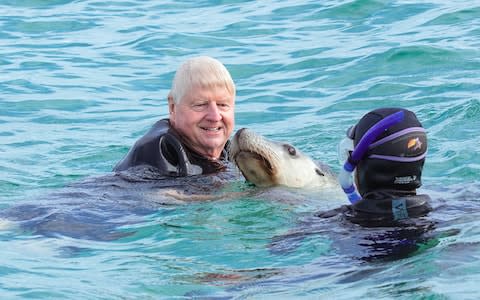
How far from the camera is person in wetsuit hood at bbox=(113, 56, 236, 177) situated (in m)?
8.73

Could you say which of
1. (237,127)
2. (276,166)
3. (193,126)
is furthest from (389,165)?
(237,127)

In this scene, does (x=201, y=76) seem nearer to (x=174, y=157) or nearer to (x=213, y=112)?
(x=213, y=112)

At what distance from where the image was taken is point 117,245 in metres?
7.23

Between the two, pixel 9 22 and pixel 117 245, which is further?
pixel 9 22

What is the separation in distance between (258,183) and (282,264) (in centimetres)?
225

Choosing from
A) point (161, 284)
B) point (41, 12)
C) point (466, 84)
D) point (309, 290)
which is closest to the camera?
point (309, 290)

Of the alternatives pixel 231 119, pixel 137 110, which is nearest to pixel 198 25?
pixel 137 110

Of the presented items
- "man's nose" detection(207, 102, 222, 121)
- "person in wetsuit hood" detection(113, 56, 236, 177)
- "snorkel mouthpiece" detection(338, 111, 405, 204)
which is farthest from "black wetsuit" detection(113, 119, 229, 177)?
"snorkel mouthpiece" detection(338, 111, 405, 204)

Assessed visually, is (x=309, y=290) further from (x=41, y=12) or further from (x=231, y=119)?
(x=41, y=12)

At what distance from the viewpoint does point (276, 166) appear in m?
8.62

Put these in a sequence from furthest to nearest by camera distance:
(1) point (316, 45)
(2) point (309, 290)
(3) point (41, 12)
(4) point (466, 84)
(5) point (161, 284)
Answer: (3) point (41, 12)
(1) point (316, 45)
(4) point (466, 84)
(5) point (161, 284)
(2) point (309, 290)

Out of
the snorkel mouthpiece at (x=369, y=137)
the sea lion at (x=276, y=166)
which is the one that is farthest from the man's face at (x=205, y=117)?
the snorkel mouthpiece at (x=369, y=137)

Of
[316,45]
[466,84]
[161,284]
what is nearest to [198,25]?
[316,45]

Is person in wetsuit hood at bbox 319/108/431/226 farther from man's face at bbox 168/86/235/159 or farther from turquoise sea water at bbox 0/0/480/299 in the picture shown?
man's face at bbox 168/86/235/159
